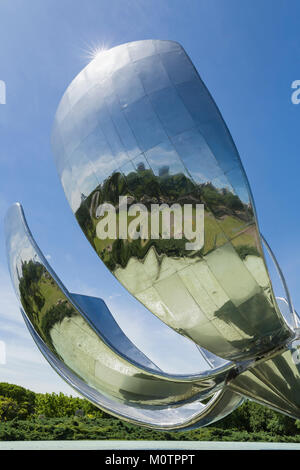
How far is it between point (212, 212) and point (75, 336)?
3.03 metres

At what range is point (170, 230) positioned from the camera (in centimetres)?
439

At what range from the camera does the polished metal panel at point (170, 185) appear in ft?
14.0

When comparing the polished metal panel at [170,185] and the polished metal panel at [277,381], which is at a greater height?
the polished metal panel at [170,185]

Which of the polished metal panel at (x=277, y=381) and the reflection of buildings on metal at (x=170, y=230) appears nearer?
the reflection of buildings on metal at (x=170, y=230)

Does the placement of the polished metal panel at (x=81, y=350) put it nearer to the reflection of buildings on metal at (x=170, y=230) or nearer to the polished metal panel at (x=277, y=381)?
the reflection of buildings on metal at (x=170, y=230)

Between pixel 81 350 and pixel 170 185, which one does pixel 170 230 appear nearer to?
pixel 170 185

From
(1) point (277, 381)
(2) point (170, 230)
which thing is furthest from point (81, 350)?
(1) point (277, 381)

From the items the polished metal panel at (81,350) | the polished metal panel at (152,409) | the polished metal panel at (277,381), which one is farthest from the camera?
the polished metal panel at (152,409)

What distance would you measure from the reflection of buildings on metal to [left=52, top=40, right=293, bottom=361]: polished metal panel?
1 cm

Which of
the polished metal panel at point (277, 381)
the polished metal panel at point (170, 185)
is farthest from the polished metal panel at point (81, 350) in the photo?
the polished metal panel at point (170, 185)

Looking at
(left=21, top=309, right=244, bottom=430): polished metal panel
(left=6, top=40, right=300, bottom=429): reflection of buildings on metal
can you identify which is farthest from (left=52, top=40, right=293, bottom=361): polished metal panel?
(left=21, top=309, right=244, bottom=430): polished metal panel

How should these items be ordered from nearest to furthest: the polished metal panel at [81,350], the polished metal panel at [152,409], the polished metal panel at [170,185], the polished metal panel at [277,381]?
the polished metal panel at [170,185] → the polished metal panel at [277,381] → the polished metal panel at [81,350] → the polished metal panel at [152,409]

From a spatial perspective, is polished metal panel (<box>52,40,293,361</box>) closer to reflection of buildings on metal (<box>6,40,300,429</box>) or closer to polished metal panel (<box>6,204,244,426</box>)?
reflection of buildings on metal (<box>6,40,300,429</box>)

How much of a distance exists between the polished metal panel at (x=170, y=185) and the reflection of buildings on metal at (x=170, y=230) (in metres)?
0.01
